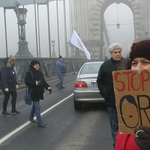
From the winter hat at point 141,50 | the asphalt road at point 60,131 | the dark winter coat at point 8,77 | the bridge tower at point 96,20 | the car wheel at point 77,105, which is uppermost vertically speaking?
the bridge tower at point 96,20

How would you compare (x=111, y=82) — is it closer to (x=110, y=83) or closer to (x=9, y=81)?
(x=110, y=83)

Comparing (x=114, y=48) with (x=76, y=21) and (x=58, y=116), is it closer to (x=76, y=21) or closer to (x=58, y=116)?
(x=58, y=116)

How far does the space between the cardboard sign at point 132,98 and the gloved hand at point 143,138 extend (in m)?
0.09

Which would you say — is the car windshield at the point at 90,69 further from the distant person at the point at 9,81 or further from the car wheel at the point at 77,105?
the distant person at the point at 9,81

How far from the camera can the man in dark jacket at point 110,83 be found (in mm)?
3941

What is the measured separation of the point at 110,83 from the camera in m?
4.03

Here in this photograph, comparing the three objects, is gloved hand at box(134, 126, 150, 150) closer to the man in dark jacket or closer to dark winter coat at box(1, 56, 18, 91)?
the man in dark jacket

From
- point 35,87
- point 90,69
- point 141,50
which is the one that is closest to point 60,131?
point 35,87

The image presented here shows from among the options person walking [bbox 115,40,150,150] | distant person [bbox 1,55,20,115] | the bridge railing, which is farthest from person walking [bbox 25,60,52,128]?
the bridge railing

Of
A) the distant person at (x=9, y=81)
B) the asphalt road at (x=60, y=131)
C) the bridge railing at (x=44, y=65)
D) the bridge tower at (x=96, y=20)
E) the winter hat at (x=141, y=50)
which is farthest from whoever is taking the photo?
the bridge tower at (x=96, y=20)

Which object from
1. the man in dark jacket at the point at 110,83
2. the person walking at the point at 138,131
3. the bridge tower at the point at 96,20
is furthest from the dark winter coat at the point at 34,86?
the bridge tower at the point at 96,20

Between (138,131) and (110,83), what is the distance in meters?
2.62

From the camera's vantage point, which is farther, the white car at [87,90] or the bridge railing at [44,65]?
the bridge railing at [44,65]

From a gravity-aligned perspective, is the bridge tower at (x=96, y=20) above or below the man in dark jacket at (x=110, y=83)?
above
